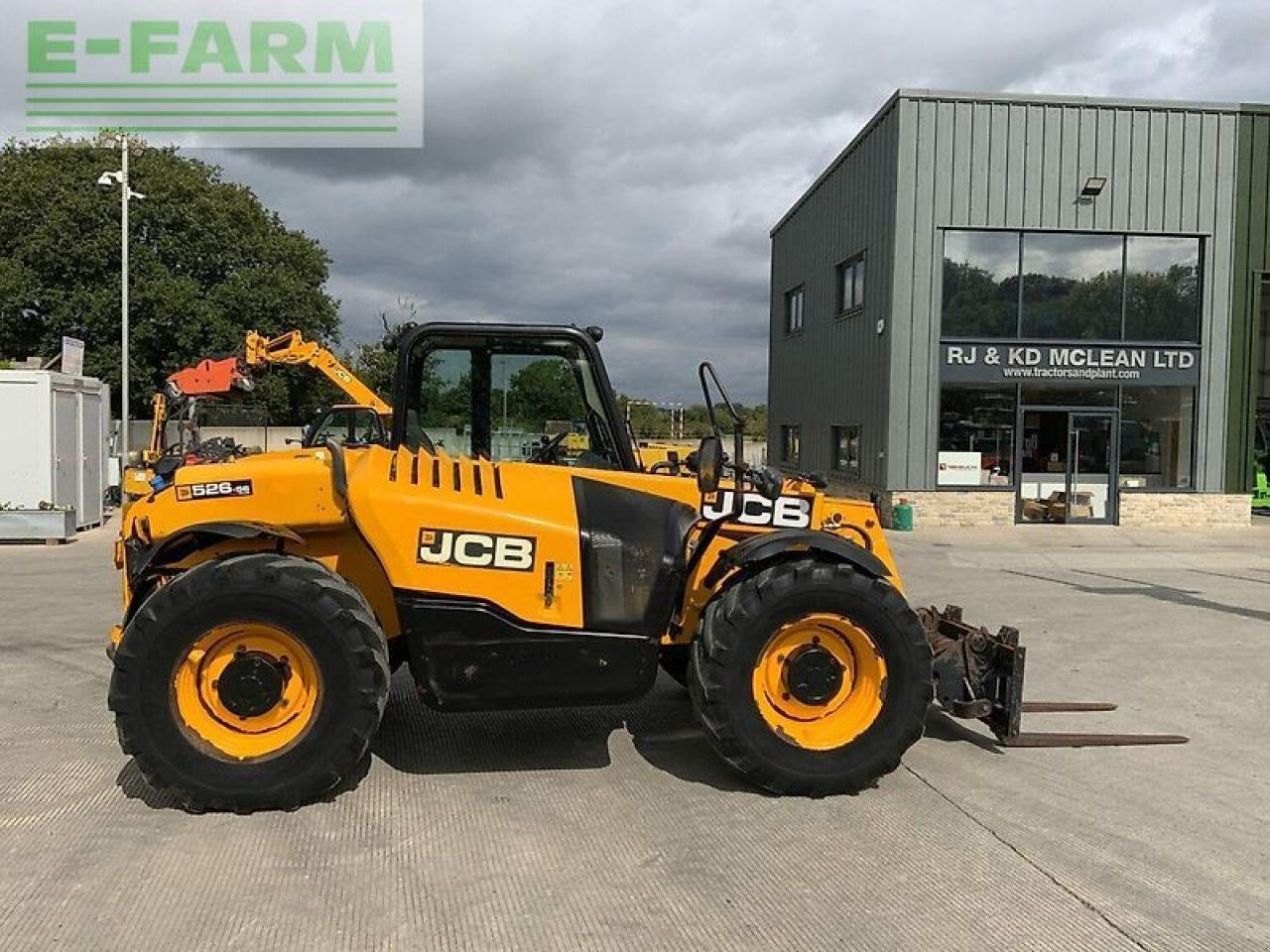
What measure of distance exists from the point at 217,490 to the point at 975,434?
627 inches

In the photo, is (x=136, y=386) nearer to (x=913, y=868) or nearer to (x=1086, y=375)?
(x=1086, y=375)

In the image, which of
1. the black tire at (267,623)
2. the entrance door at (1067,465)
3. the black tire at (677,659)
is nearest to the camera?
the black tire at (267,623)

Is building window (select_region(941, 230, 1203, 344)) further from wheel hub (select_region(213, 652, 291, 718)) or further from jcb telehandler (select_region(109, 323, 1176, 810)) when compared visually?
wheel hub (select_region(213, 652, 291, 718))

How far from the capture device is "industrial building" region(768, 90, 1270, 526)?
1784 cm

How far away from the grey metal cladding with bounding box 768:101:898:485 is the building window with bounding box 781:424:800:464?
10.4 inches

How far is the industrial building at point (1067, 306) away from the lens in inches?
703

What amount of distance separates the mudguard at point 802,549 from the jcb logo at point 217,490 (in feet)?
7.48

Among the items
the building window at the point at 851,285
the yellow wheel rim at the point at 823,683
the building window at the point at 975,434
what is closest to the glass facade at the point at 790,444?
the building window at the point at 851,285

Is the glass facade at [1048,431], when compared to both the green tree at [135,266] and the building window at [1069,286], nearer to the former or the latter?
the building window at [1069,286]

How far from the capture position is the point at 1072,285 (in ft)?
59.7

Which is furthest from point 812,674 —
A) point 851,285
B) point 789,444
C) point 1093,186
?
point 789,444

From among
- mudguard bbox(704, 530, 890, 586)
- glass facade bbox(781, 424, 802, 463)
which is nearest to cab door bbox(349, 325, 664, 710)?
mudguard bbox(704, 530, 890, 586)

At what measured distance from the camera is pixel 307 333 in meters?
36.5

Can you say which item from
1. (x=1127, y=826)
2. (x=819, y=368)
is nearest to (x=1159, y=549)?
(x=819, y=368)
